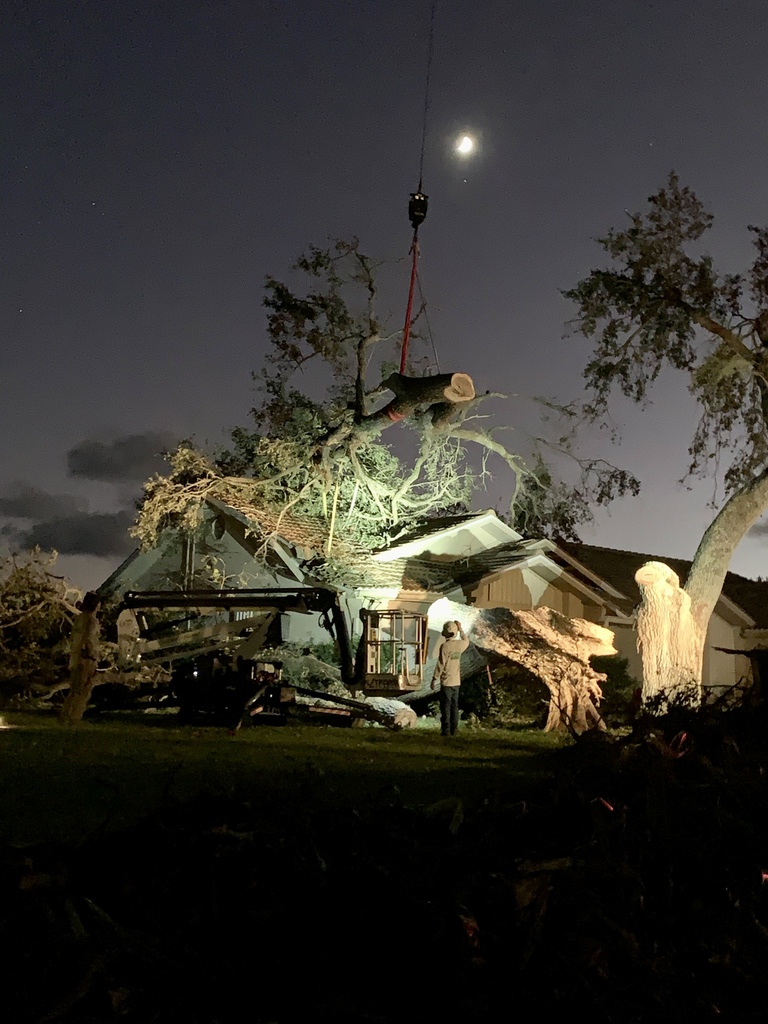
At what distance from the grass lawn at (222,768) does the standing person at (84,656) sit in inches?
15.2

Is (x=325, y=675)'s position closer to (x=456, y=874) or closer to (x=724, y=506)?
(x=724, y=506)

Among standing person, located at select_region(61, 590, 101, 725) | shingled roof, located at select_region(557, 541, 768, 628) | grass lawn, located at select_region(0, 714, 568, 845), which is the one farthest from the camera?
shingled roof, located at select_region(557, 541, 768, 628)

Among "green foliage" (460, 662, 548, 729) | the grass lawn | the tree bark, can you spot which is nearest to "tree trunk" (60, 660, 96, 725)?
the grass lawn

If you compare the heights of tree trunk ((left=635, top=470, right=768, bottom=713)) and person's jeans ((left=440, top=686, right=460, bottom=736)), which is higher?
tree trunk ((left=635, top=470, right=768, bottom=713))

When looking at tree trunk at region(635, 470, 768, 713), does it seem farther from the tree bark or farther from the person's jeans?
the tree bark

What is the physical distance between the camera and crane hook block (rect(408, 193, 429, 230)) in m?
17.8

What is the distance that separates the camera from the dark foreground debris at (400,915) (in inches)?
57.4

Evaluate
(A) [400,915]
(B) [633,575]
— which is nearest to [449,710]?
(A) [400,915]

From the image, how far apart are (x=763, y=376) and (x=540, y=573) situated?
7857 millimetres

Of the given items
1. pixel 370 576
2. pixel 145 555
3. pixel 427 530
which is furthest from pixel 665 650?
pixel 145 555

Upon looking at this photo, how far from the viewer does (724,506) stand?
1848 cm

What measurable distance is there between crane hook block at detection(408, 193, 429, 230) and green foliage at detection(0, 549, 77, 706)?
28.8 feet

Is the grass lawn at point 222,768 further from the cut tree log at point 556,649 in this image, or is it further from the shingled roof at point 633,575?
the shingled roof at point 633,575

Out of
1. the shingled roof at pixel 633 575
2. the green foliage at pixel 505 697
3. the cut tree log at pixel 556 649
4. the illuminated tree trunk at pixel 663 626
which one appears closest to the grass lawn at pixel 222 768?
the cut tree log at pixel 556 649
